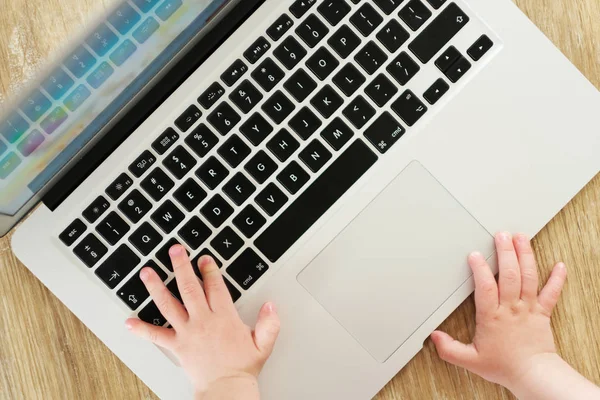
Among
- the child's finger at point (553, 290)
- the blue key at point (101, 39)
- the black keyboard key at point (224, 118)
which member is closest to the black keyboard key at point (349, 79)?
the black keyboard key at point (224, 118)

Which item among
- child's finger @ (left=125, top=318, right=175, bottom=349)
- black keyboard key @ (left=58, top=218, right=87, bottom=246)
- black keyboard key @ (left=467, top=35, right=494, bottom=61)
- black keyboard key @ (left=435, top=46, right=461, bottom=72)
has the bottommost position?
child's finger @ (left=125, top=318, right=175, bottom=349)

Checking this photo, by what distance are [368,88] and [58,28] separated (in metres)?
0.34

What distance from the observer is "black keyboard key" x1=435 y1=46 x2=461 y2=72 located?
0.52 m

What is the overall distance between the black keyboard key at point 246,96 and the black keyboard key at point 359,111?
88 mm

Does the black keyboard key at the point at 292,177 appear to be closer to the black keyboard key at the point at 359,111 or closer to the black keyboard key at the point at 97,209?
the black keyboard key at the point at 359,111

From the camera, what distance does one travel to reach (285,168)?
1.70 ft

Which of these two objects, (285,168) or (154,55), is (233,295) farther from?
(154,55)

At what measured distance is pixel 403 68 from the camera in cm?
52

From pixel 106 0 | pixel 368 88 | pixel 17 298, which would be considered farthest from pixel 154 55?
A: pixel 17 298

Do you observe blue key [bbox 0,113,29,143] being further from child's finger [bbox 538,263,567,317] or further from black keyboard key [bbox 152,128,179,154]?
child's finger [bbox 538,263,567,317]

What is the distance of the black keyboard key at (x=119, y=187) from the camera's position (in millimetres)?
521

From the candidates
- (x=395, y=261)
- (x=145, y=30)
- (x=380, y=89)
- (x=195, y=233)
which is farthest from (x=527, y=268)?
(x=145, y=30)

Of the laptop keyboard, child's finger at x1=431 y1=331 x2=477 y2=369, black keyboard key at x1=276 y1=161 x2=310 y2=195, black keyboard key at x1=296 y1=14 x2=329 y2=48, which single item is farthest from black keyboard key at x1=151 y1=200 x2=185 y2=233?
child's finger at x1=431 y1=331 x2=477 y2=369

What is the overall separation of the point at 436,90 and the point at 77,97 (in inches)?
13.2
